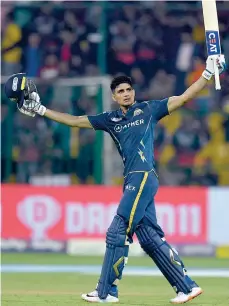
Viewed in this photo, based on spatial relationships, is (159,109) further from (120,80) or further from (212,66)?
(212,66)

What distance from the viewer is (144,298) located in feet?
29.8

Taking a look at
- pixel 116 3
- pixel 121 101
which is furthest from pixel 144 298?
pixel 116 3

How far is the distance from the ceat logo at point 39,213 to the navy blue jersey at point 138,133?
681 centimetres

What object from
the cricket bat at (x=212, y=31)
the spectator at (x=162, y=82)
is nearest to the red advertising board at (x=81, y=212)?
the spectator at (x=162, y=82)

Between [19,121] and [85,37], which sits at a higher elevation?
[85,37]

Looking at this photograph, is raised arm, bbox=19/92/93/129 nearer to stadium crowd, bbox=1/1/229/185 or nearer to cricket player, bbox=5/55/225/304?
cricket player, bbox=5/55/225/304

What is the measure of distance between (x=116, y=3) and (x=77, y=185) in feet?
10.7

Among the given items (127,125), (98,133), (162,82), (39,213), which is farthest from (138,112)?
(162,82)

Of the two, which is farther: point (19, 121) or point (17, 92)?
point (19, 121)

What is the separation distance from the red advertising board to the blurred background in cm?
2

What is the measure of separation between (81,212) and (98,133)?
64.1 inches

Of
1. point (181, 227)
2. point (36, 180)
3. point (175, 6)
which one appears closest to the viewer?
point (181, 227)

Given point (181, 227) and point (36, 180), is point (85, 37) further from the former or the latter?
point (181, 227)

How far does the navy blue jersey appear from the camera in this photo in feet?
27.6
